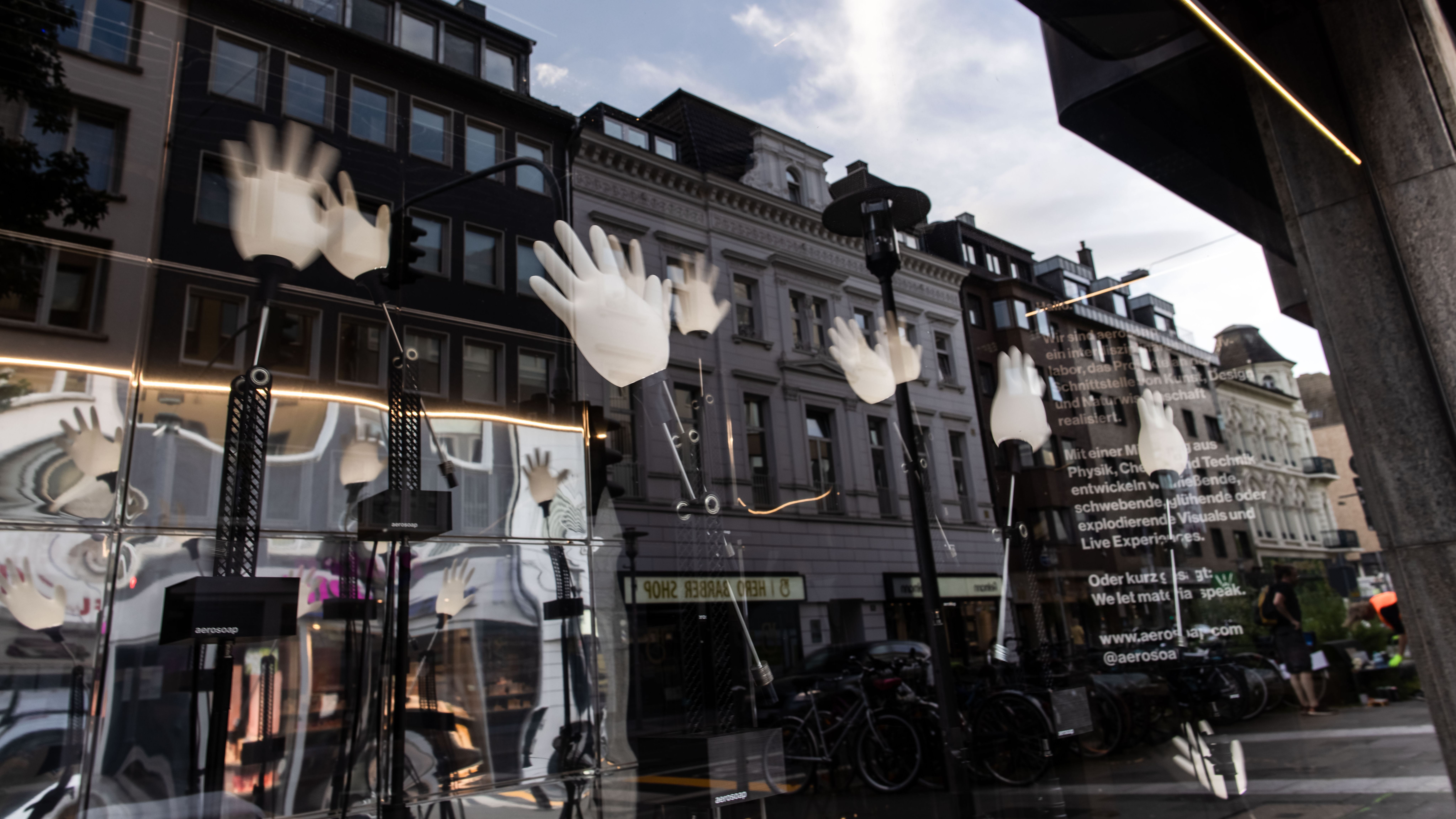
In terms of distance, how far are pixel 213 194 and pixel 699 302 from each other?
2044 millimetres

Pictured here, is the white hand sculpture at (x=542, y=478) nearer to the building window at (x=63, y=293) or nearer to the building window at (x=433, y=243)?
the building window at (x=433, y=243)

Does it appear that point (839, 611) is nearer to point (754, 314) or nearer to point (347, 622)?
point (754, 314)

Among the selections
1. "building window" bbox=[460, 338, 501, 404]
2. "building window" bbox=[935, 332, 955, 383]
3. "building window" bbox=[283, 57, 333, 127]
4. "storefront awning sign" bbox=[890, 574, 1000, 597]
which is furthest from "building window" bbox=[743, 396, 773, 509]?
"building window" bbox=[283, 57, 333, 127]

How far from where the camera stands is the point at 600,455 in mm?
3539

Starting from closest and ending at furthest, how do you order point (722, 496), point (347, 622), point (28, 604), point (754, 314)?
point (28, 604)
point (347, 622)
point (722, 496)
point (754, 314)

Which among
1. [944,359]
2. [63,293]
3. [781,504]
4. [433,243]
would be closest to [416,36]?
[433,243]

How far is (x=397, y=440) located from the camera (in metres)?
2.97

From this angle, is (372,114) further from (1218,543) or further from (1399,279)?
(1218,543)

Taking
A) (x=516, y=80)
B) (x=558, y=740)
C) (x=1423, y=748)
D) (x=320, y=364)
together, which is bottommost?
(x=1423, y=748)

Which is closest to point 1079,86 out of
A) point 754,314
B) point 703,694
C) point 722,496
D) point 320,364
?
point 754,314

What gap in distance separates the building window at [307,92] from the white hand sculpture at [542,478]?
1.43m

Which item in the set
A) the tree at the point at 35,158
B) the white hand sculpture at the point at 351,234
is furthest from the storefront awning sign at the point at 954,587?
the tree at the point at 35,158

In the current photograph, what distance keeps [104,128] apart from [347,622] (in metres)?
1.74

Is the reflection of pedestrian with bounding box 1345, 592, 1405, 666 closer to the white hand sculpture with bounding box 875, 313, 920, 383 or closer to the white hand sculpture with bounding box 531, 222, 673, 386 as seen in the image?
the white hand sculpture with bounding box 875, 313, 920, 383
